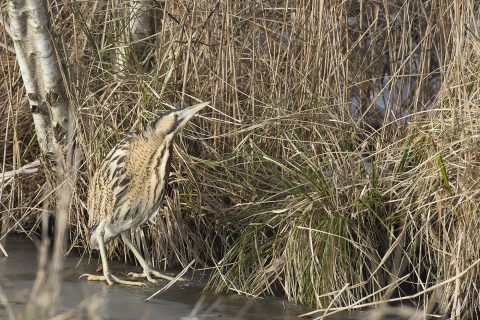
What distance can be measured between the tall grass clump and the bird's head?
42 cm

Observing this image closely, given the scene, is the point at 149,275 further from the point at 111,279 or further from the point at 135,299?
the point at 135,299

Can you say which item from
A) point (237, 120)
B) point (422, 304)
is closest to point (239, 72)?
point (237, 120)

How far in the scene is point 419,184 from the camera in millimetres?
5613

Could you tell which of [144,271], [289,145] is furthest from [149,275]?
[289,145]

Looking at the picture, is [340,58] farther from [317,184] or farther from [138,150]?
[138,150]

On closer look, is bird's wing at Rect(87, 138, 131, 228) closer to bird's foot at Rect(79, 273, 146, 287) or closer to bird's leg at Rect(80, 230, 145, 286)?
bird's leg at Rect(80, 230, 145, 286)

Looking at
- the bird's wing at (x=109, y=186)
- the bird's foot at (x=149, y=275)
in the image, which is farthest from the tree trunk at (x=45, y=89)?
the bird's foot at (x=149, y=275)

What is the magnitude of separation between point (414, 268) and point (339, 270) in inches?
15.6

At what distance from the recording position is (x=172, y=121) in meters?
5.71

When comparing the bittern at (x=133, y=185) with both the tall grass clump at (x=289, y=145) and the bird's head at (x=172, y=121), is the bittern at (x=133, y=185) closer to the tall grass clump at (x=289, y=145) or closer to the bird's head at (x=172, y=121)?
the bird's head at (x=172, y=121)

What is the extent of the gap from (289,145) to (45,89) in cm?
155

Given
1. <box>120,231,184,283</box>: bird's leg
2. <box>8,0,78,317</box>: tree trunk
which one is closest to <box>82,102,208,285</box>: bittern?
<box>120,231,184,283</box>: bird's leg

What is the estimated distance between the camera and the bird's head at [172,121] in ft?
18.6

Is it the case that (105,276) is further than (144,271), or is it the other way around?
(144,271)
